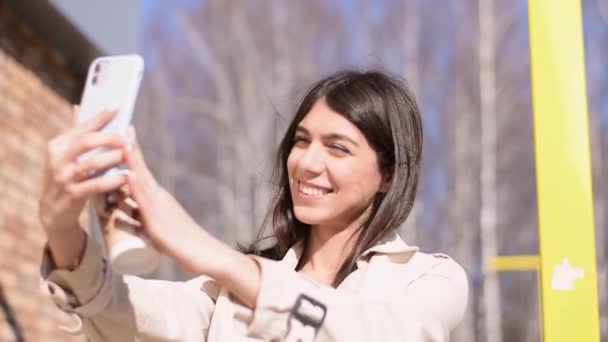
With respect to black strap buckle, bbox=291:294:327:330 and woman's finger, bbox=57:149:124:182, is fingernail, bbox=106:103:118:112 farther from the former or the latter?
black strap buckle, bbox=291:294:327:330

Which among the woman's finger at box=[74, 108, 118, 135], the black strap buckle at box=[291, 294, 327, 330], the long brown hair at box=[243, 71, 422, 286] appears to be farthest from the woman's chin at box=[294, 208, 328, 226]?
the woman's finger at box=[74, 108, 118, 135]

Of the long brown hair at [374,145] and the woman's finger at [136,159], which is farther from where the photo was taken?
the long brown hair at [374,145]

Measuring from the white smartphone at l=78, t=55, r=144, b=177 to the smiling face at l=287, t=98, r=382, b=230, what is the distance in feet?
1.92

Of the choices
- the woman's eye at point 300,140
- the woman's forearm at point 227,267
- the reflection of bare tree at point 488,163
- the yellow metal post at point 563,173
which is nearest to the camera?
the woman's forearm at point 227,267

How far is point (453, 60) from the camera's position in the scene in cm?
1331

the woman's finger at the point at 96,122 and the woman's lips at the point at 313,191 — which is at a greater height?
the woman's finger at the point at 96,122

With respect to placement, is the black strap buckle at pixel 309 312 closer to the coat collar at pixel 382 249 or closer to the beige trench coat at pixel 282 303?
the beige trench coat at pixel 282 303

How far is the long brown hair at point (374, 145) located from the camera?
212 cm

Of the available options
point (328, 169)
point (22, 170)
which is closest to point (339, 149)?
point (328, 169)

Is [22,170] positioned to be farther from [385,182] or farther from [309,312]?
[309,312]

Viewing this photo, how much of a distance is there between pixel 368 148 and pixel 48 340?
360 centimetres

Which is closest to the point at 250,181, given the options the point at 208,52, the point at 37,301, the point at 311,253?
the point at 208,52

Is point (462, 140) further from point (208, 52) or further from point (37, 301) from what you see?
point (37, 301)

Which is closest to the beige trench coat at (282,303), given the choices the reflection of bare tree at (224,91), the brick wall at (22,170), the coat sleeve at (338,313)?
the coat sleeve at (338,313)
